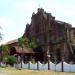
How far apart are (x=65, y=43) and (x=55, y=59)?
9.89 feet

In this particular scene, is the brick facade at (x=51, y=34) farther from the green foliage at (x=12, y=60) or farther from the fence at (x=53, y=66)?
the green foliage at (x=12, y=60)

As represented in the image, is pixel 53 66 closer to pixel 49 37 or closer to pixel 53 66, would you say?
pixel 53 66

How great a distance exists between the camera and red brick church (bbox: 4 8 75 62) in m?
49.1

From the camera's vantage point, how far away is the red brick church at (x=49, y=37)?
49.1 m

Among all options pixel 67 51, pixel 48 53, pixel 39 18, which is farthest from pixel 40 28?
pixel 67 51

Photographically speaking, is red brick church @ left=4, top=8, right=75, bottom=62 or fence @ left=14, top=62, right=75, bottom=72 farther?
red brick church @ left=4, top=8, right=75, bottom=62

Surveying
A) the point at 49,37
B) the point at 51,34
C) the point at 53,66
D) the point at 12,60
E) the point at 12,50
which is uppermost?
the point at 51,34

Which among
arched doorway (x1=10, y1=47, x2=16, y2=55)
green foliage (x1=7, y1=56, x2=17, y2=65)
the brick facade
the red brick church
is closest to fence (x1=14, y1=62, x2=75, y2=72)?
green foliage (x1=7, y1=56, x2=17, y2=65)

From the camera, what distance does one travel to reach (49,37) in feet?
177

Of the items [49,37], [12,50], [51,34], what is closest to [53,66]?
[51,34]

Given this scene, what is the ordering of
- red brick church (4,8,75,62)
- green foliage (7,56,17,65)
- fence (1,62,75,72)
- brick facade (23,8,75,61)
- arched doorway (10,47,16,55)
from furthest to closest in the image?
arched doorway (10,47,16,55) < green foliage (7,56,17,65) < brick facade (23,8,75,61) < red brick church (4,8,75,62) < fence (1,62,75,72)

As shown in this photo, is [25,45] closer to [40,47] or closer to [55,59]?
[40,47]

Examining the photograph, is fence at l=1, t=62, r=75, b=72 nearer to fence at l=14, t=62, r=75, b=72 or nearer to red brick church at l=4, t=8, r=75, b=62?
fence at l=14, t=62, r=75, b=72

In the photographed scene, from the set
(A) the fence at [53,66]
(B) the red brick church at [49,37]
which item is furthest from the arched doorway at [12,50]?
(A) the fence at [53,66]
